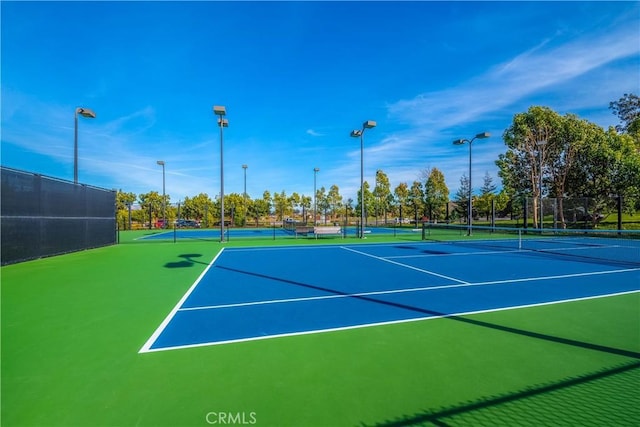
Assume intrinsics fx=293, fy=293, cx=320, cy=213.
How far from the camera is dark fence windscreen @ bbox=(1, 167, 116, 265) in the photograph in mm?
9531

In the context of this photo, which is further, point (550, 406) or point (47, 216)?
point (47, 216)

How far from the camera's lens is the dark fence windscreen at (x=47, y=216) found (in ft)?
31.3

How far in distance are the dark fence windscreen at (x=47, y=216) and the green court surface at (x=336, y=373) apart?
637 cm

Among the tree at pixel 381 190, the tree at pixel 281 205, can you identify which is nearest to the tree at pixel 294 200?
the tree at pixel 281 205

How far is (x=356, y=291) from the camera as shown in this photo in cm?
664

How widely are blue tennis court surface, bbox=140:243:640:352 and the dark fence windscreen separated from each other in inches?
254

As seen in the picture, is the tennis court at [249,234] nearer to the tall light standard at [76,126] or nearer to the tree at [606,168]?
the tall light standard at [76,126]

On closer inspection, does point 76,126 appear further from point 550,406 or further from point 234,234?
point 550,406

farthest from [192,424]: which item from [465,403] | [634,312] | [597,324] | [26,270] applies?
[26,270]

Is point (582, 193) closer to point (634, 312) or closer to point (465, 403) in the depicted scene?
point (634, 312)

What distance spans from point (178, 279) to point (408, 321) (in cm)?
616

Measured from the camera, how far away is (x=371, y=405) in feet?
8.67

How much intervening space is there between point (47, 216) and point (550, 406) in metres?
15.2

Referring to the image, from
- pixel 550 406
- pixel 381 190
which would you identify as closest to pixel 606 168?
pixel 381 190
